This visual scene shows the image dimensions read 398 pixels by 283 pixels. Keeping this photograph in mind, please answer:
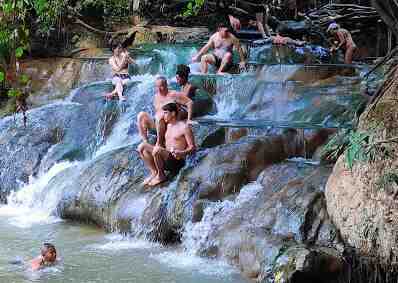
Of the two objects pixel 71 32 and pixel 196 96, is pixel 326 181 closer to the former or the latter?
pixel 196 96

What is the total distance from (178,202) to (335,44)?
240 inches

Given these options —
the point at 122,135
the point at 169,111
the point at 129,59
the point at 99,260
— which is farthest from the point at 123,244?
the point at 129,59

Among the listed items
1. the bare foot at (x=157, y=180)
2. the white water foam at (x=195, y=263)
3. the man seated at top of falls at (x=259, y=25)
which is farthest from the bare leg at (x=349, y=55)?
the white water foam at (x=195, y=263)

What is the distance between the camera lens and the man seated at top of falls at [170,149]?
23.9 ft

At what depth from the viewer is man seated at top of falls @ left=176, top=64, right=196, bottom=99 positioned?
877cm

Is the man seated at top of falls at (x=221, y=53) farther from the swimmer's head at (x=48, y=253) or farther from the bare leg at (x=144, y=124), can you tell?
the swimmer's head at (x=48, y=253)

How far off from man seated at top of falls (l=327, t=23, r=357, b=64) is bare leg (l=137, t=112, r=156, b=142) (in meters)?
4.72

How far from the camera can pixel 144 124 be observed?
26.6ft

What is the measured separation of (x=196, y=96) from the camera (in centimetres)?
966

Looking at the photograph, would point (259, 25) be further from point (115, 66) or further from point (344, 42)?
point (115, 66)

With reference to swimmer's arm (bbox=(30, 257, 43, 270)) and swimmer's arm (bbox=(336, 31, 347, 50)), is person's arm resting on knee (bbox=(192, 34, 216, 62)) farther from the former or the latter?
swimmer's arm (bbox=(30, 257, 43, 270))

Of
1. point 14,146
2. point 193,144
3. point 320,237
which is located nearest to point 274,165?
point 193,144

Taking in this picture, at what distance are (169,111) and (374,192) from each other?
2870mm

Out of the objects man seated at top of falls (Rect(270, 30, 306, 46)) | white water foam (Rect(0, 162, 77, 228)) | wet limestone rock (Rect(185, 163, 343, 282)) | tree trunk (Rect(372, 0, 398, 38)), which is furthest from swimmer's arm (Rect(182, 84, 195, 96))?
tree trunk (Rect(372, 0, 398, 38))
